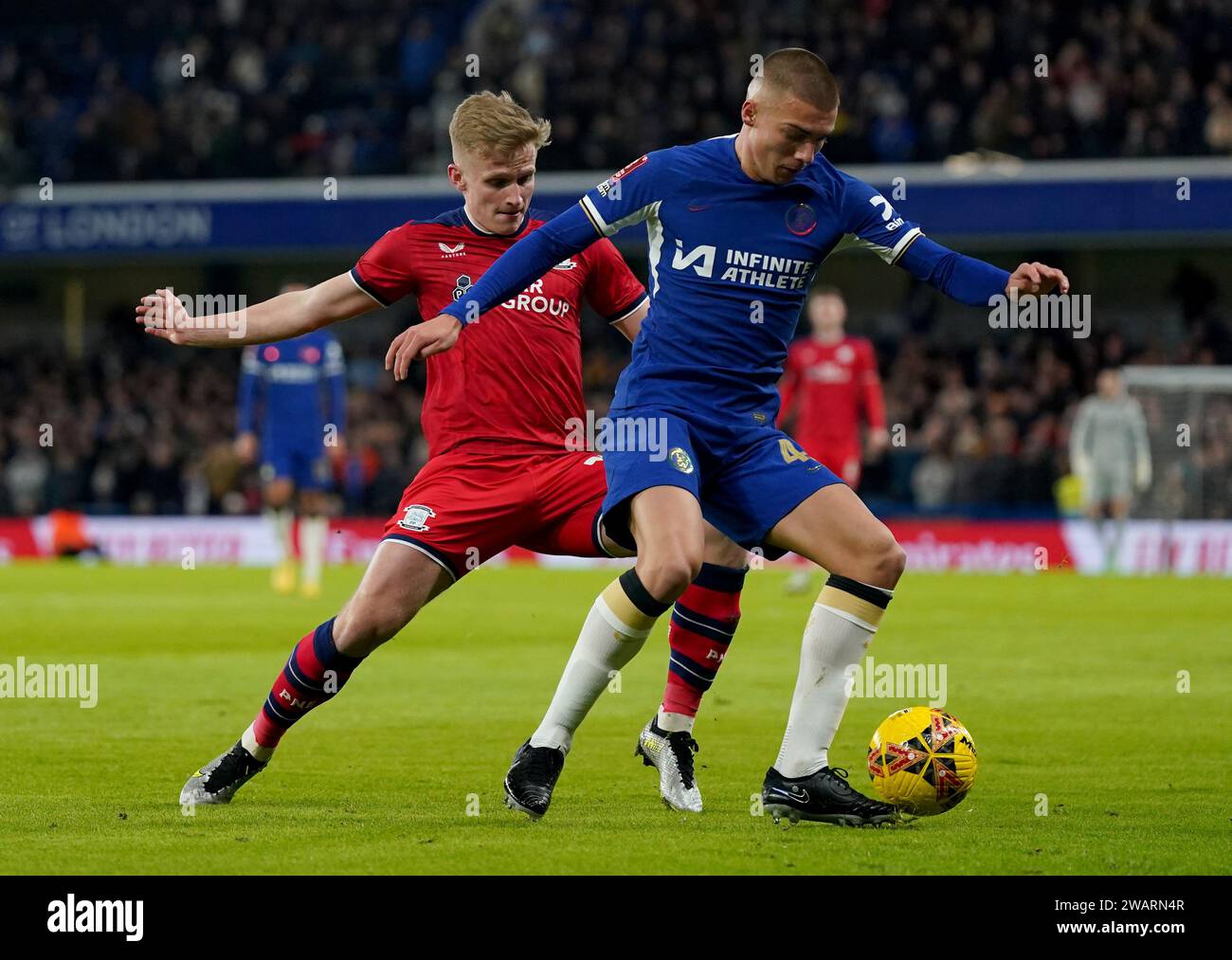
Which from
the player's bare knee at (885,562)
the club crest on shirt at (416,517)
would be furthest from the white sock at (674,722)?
the club crest on shirt at (416,517)

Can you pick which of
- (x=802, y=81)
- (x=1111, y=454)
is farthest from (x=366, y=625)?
(x=1111, y=454)

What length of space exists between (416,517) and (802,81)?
197 centimetres

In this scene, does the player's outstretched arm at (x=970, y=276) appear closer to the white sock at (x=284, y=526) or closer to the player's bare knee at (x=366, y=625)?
the player's bare knee at (x=366, y=625)

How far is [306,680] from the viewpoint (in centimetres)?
661

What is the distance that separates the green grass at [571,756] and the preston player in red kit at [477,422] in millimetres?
422

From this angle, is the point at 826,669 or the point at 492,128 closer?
the point at 826,669

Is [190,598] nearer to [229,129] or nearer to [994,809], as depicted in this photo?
[994,809]

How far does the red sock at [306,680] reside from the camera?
21.6ft

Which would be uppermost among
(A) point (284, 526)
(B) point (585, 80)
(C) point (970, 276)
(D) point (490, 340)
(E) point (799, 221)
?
(B) point (585, 80)

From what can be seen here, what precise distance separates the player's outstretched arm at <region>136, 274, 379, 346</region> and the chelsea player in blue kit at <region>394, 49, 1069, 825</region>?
74 cm

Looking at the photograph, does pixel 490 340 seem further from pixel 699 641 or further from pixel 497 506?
pixel 699 641

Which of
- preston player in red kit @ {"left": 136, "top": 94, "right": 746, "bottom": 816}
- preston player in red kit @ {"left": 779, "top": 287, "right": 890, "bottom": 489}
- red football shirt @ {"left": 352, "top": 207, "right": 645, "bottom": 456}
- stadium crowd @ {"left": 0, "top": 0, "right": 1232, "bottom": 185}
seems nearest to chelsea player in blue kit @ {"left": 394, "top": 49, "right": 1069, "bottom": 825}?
preston player in red kit @ {"left": 136, "top": 94, "right": 746, "bottom": 816}

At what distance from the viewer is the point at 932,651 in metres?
12.5

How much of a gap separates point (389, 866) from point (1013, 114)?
73.2ft
